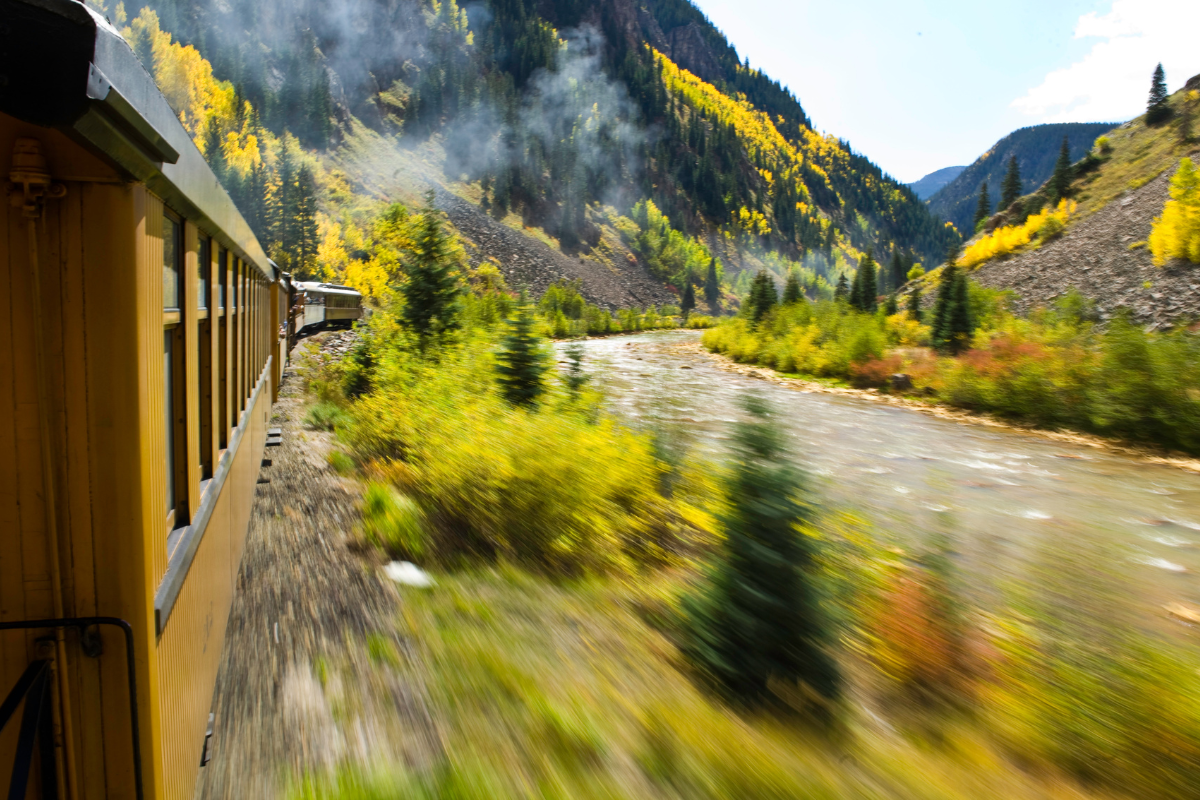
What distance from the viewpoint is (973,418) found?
1884 cm

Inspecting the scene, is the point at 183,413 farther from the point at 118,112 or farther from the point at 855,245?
the point at 855,245

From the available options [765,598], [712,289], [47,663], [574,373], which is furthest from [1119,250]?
[712,289]

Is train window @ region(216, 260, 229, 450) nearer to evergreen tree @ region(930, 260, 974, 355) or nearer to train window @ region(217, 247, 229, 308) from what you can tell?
train window @ region(217, 247, 229, 308)

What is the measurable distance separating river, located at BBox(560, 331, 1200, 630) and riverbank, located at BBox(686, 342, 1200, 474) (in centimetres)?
41

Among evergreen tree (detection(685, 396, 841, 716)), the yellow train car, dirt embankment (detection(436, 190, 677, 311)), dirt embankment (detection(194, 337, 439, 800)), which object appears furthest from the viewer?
dirt embankment (detection(436, 190, 677, 311))

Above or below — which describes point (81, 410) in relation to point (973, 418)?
above

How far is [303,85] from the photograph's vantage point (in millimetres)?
88875

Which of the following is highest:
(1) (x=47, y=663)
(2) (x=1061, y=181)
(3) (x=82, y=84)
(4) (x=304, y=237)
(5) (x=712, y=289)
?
(2) (x=1061, y=181)

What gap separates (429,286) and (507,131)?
374 ft

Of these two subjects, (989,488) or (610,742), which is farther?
(989,488)

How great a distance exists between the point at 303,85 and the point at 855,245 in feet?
465

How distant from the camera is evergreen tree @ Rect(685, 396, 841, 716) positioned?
12.0ft

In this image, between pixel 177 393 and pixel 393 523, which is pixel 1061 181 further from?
pixel 177 393

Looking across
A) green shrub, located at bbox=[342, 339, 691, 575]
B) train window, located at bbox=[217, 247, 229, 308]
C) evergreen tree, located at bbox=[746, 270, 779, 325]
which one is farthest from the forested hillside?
train window, located at bbox=[217, 247, 229, 308]
